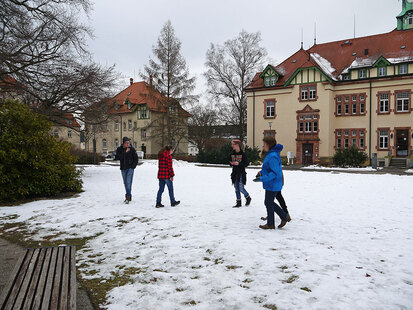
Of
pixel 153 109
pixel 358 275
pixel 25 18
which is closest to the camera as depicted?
pixel 358 275

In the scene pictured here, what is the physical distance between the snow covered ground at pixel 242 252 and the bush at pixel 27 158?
3.99 ft

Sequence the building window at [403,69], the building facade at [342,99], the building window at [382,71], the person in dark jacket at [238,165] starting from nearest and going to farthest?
1. the person in dark jacket at [238,165]
2. the building window at [403,69]
3. the building facade at [342,99]
4. the building window at [382,71]

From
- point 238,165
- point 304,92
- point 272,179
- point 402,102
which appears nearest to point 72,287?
point 272,179

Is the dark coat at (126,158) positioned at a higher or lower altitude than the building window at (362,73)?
lower

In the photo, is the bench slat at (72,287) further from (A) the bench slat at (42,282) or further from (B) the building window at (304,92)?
(B) the building window at (304,92)

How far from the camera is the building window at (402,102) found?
31578mm

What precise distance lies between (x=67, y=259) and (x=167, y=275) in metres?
1.34

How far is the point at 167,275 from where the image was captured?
4230mm

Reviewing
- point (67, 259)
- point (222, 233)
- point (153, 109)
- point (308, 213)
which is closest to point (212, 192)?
point (308, 213)

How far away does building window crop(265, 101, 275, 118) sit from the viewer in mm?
38000

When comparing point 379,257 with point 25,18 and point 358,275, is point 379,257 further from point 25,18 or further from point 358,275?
point 25,18

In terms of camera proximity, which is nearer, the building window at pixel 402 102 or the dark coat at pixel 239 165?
the dark coat at pixel 239 165

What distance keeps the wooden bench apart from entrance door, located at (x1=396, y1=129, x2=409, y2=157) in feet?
116

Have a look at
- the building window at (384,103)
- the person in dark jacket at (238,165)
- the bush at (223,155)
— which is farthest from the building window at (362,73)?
the person in dark jacket at (238,165)
